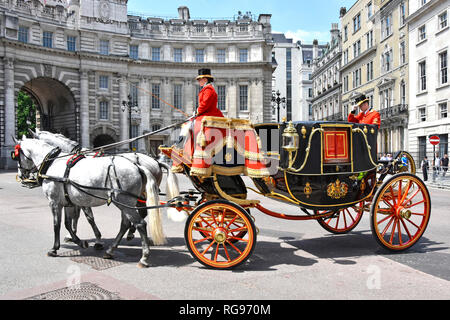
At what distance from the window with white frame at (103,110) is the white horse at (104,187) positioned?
39282 millimetres

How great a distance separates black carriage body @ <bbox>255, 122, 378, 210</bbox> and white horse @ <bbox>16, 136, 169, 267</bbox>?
5.81 feet

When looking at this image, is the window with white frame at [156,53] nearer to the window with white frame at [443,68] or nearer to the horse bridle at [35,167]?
the window with white frame at [443,68]

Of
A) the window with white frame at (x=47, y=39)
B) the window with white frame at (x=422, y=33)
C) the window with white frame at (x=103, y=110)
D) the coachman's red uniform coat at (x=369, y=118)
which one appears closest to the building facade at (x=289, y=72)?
the window with white frame at (x=103, y=110)

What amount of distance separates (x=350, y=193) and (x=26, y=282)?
4.89 meters

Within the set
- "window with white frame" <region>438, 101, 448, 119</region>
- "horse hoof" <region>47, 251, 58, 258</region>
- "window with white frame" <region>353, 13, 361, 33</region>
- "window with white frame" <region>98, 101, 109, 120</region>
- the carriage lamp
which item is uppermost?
"window with white frame" <region>353, 13, 361, 33</region>

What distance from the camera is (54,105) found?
46.2m

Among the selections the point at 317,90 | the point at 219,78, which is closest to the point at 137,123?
the point at 219,78

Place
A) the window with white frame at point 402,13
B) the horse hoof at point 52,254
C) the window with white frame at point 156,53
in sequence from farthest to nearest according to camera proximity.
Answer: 1. the window with white frame at point 156,53
2. the window with white frame at point 402,13
3. the horse hoof at point 52,254

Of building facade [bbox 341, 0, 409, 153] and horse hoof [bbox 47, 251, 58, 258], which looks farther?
building facade [bbox 341, 0, 409, 153]

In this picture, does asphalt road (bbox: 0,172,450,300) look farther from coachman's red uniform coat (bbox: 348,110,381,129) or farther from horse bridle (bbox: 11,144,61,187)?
coachman's red uniform coat (bbox: 348,110,381,129)

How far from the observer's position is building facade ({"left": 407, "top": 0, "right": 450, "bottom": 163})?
92.2ft

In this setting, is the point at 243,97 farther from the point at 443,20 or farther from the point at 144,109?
the point at 443,20

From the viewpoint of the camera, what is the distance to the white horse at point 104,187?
5668 mm

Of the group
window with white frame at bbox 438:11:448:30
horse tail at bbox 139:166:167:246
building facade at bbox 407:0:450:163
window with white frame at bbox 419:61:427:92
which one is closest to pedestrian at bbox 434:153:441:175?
building facade at bbox 407:0:450:163
